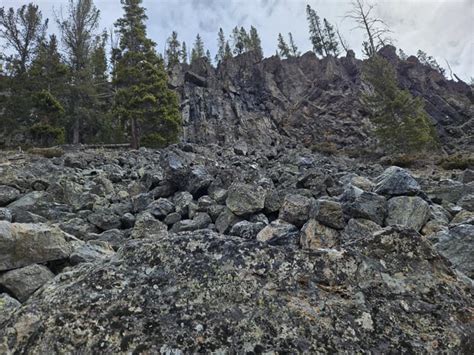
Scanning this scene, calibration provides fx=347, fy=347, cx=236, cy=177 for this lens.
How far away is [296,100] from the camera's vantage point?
5634 centimetres

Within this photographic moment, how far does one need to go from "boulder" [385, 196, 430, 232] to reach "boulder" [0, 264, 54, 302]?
5560 millimetres

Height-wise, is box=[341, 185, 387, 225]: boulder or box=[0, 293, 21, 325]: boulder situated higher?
box=[341, 185, 387, 225]: boulder

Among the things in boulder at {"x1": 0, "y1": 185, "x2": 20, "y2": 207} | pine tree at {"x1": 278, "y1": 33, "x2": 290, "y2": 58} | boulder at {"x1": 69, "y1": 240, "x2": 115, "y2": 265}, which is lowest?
boulder at {"x1": 69, "y1": 240, "x2": 115, "y2": 265}

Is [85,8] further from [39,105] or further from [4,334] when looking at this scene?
[4,334]

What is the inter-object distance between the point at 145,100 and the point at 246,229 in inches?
1097

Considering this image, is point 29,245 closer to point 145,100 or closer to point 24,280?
point 24,280

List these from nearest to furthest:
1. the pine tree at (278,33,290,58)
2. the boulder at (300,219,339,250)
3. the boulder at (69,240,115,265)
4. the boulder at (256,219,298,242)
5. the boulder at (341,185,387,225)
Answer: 1. the boulder at (69,240,115,265)
2. the boulder at (300,219,339,250)
3. the boulder at (256,219,298,242)
4. the boulder at (341,185,387,225)
5. the pine tree at (278,33,290,58)

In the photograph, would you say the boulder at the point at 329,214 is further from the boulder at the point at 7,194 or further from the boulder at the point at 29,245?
the boulder at the point at 7,194

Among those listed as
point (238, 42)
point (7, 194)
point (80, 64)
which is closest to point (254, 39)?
point (238, 42)

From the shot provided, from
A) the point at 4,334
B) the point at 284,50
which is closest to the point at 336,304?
the point at 4,334

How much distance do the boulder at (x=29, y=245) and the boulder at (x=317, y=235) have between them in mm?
3522

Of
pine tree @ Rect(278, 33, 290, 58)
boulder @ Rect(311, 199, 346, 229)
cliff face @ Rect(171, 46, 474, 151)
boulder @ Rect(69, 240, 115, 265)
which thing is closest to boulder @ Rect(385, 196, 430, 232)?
boulder @ Rect(311, 199, 346, 229)

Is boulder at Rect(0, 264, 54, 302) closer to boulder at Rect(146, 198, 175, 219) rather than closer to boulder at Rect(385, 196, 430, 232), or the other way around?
boulder at Rect(146, 198, 175, 219)

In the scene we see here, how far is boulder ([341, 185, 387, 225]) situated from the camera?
6.18 metres
